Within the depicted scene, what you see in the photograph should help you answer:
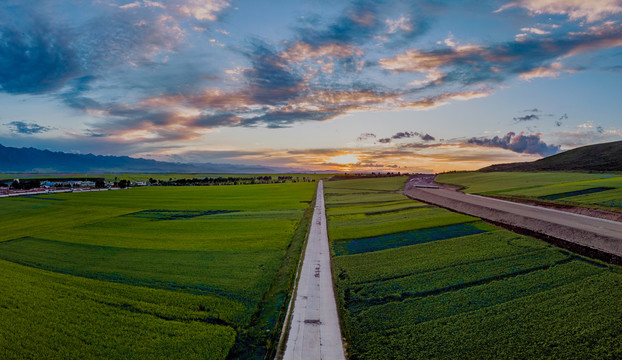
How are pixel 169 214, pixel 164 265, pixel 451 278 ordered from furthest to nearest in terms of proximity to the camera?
pixel 169 214
pixel 164 265
pixel 451 278

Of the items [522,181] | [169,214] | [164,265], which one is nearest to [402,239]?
[164,265]

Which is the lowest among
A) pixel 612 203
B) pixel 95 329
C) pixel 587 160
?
pixel 95 329

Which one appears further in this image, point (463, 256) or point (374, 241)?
point (374, 241)

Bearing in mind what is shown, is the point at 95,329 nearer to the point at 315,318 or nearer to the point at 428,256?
the point at 315,318

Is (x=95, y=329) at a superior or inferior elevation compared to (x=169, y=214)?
inferior

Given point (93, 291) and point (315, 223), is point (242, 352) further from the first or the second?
point (315, 223)

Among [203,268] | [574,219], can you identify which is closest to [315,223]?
[203,268]

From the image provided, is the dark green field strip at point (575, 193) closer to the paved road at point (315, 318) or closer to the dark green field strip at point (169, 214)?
the paved road at point (315, 318)
